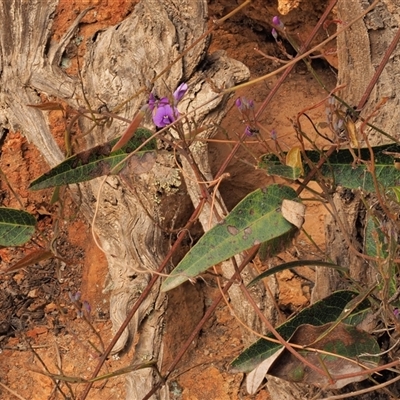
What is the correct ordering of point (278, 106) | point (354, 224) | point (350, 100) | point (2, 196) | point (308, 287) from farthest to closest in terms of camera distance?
point (278, 106)
point (2, 196)
point (308, 287)
point (350, 100)
point (354, 224)

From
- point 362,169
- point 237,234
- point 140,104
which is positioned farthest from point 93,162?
point 140,104

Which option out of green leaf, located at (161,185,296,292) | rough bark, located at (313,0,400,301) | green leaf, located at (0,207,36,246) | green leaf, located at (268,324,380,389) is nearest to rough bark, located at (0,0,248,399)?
rough bark, located at (313,0,400,301)

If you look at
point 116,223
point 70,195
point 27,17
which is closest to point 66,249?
point 70,195

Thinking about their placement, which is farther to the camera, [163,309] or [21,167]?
[21,167]

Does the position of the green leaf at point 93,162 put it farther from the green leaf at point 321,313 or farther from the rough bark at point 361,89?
the rough bark at point 361,89

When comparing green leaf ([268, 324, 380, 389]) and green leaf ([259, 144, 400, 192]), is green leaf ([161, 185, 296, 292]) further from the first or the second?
green leaf ([268, 324, 380, 389])

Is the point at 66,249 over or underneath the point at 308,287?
over

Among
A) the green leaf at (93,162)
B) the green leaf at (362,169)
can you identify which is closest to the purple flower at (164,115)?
the green leaf at (93,162)

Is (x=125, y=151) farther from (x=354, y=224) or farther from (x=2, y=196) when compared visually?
(x=2, y=196)
